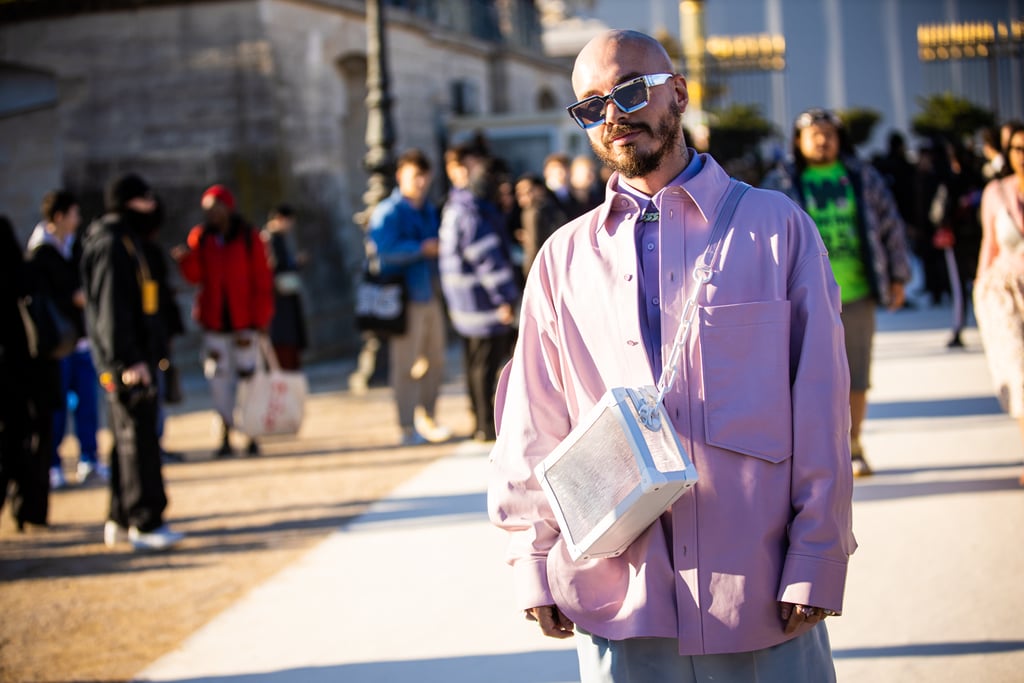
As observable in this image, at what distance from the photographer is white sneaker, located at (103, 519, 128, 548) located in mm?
7094

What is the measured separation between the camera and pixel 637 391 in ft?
8.59

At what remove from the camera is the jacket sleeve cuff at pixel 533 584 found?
2744 mm

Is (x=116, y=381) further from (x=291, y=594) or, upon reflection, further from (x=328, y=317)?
(x=328, y=317)

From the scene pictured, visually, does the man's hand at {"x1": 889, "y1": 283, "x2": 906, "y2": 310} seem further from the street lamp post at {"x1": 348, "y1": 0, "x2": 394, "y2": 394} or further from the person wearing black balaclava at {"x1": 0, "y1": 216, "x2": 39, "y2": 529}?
the street lamp post at {"x1": 348, "y1": 0, "x2": 394, "y2": 394}

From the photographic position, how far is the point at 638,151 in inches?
110

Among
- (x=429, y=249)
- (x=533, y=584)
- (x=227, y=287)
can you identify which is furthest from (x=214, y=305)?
(x=533, y=584)

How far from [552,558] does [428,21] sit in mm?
18185

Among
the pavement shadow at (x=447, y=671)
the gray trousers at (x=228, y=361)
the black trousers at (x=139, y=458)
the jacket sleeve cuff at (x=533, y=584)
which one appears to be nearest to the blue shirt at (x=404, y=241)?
the gray trousers at (x=228, y=361)

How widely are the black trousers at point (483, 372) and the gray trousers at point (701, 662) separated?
634cm

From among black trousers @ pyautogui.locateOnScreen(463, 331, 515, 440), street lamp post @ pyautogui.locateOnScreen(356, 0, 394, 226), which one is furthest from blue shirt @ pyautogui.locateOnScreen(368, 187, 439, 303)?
street lamp post @ pyautogui.locateOnScreen(356, 0, 394, 226)

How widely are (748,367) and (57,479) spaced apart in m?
7.53

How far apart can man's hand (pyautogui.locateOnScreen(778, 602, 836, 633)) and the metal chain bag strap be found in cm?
32

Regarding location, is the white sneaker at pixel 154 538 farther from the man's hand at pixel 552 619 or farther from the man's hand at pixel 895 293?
the man's hand at pixel 552 619

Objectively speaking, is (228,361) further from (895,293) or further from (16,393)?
(895,293)
